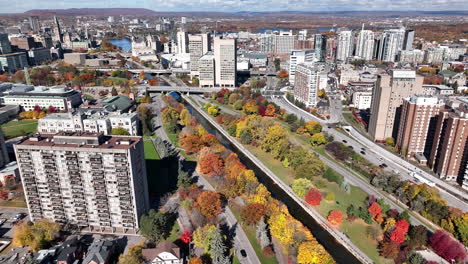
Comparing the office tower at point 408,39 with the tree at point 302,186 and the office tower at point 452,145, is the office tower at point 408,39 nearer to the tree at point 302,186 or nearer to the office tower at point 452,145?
the office tower at point 452,145

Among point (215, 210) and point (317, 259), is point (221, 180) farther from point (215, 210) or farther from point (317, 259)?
point (317, 259)

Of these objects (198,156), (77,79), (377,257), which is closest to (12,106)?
(77,79)

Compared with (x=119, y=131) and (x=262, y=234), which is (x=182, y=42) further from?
(x=262, y=234)

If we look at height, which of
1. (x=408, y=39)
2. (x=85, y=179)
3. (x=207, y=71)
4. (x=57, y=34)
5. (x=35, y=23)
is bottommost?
(x=85, y=179)

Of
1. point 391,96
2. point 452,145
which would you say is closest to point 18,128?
point 391,96

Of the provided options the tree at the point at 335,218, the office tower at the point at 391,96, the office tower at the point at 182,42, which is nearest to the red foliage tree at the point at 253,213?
the tree at the point at 335,218

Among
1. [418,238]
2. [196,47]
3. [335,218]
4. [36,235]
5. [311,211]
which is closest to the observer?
[418,238]
